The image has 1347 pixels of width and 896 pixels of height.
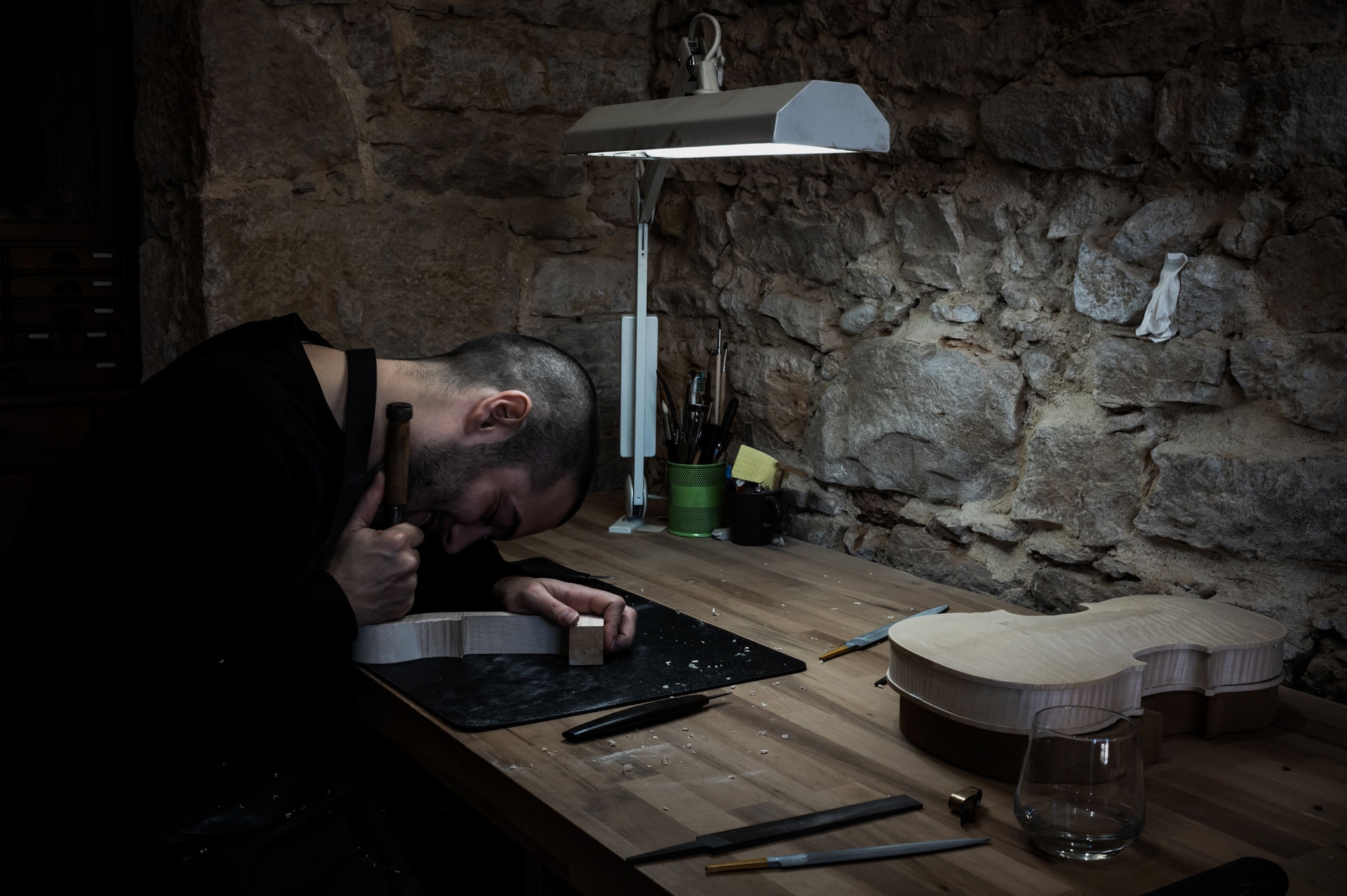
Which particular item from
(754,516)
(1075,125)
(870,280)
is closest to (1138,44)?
(1075,125)

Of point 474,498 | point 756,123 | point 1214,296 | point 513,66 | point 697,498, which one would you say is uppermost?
point 513,66

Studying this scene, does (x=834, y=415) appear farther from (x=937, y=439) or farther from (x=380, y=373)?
(x=380, y=373)

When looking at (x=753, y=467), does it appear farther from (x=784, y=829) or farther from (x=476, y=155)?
(x=784, y=829)

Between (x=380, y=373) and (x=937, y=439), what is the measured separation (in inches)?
38.1

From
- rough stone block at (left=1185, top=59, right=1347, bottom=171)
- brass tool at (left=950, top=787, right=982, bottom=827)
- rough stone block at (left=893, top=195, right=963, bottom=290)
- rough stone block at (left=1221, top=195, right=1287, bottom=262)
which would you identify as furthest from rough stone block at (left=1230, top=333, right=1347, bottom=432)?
brass tool at (left=950, top=787, right=982, bottom=827)

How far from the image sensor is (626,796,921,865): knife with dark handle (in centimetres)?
101

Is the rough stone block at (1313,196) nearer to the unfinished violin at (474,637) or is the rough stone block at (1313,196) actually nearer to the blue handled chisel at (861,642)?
the blue handled chisel at (861,642)

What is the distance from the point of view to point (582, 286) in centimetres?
258

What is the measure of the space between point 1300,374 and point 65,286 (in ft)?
9.18

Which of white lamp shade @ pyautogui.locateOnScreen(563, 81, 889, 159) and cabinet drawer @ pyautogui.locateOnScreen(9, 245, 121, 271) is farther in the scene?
cabinet drawer @ pyautogui.locateOnScreen(9, 245, 121, 271)

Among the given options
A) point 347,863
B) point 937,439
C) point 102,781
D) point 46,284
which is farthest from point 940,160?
point 46,284

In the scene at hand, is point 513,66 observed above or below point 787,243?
above

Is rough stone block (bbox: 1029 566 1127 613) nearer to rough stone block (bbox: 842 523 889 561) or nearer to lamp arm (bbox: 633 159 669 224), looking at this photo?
rough stone block (bbox: 842 523 889 561)

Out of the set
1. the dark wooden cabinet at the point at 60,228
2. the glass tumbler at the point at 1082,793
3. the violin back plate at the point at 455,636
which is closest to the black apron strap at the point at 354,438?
the violin back plate at the point at 455,636
